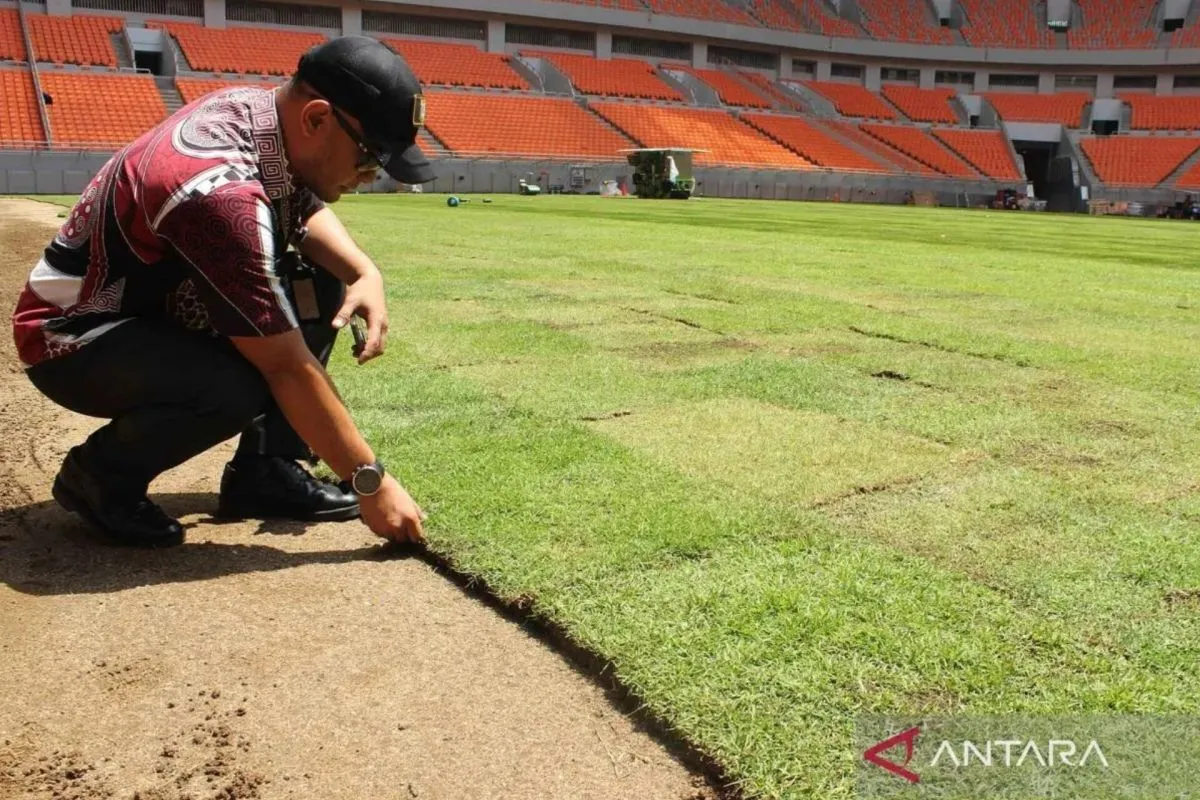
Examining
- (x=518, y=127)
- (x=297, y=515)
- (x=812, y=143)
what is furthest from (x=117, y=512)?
(x=812, y=143)

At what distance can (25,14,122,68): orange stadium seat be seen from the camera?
32.4 meters

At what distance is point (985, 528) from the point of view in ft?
8.55

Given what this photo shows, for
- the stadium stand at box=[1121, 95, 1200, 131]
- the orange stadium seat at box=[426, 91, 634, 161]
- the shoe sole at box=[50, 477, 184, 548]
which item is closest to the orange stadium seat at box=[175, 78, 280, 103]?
the orange stadium seat at box=[426, 91, 634, 161]

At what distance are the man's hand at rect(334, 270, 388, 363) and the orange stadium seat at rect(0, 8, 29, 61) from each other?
35.5 meters

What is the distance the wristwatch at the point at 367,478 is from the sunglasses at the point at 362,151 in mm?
719

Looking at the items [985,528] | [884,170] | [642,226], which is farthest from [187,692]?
[884,170]

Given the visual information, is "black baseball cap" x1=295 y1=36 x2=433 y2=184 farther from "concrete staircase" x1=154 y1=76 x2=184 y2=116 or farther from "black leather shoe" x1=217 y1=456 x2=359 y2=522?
"concrete staircase" x1=154 y1=76 x2=184 y2=116

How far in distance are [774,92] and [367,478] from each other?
165ft

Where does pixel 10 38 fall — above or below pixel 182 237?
above

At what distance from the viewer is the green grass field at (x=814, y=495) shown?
181 cm

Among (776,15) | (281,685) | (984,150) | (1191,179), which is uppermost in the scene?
(776,15)

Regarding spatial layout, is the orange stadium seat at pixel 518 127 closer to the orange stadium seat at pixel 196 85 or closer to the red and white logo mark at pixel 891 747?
the orange stadium seat at pixel 196 85

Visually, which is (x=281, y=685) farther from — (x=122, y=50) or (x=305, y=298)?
(x=122, y=50)

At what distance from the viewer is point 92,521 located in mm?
2635
